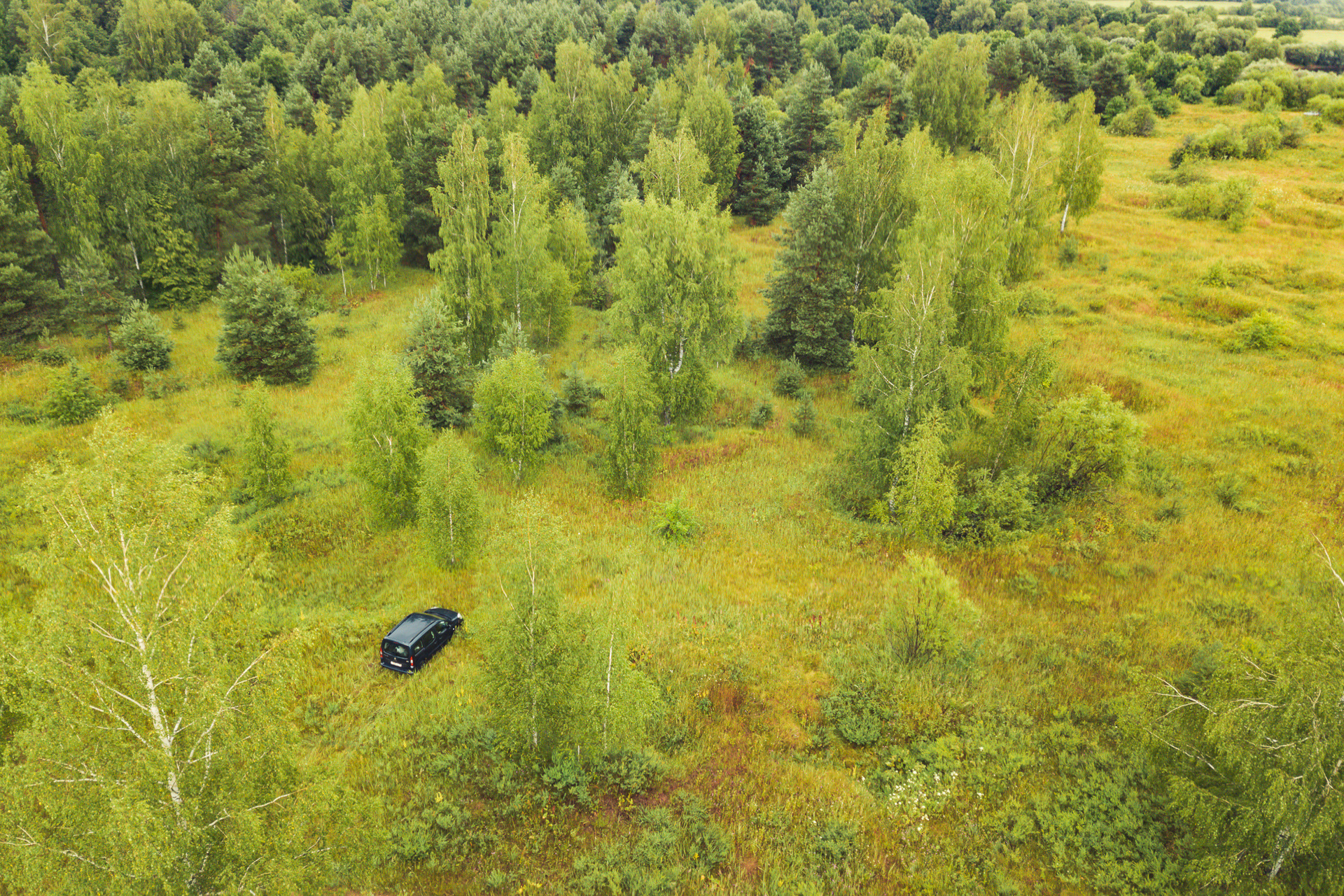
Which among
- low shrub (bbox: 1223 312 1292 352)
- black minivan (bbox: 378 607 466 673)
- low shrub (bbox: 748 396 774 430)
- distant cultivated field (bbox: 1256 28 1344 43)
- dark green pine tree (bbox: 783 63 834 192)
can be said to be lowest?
black minivan (bbox: 378 607 466 673)

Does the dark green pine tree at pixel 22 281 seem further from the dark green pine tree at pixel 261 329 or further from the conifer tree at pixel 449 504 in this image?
the conifer tree at pixel 449 504

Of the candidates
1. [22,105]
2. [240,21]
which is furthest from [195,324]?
[240,21]

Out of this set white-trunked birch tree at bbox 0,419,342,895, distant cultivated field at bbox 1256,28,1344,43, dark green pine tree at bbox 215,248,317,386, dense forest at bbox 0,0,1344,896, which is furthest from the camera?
distant cultivated field at bbox 1256,28,1344,43

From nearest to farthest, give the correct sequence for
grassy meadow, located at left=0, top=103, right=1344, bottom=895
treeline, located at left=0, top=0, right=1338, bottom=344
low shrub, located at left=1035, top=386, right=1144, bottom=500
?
grassy meadow, located at left=0, top=103, right=1344, bottom=895, low shrub, located at left=1035, top=386, right=1144, bottom=500, treeline, located at left=0, top=0, right=1338, bottom=344

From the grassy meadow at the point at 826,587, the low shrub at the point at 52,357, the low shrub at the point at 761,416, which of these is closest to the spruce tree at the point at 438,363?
the grassy meadow at the point at 826,587

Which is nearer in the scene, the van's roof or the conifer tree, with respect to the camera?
the van's roof

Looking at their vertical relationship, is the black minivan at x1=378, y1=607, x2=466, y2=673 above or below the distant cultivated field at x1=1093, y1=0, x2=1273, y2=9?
below

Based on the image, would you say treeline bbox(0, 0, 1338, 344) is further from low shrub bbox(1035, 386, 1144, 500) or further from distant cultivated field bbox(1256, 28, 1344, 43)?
low shrub bbox(1035, 386, 1144, 500)

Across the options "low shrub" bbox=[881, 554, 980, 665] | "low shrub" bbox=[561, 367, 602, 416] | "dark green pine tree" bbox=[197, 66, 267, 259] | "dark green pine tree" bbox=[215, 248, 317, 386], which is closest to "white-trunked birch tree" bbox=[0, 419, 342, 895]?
"low shrub" bbox=[881, 554, 980, 665]

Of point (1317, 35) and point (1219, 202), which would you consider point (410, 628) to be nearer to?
point (1219, 202)
